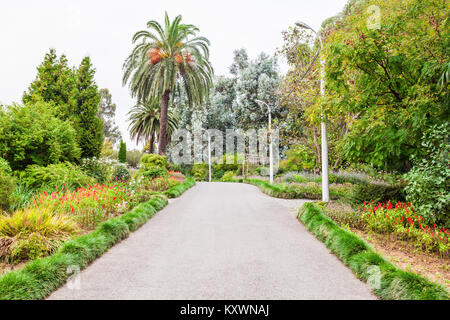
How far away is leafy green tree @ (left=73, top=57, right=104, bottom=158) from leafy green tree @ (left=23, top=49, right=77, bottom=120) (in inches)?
31.0

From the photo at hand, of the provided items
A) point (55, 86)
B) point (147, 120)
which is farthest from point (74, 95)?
point (147, 120)

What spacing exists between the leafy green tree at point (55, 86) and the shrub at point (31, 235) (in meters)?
11.2

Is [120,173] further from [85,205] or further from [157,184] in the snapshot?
[85,205]

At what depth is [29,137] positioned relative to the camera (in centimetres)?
1148

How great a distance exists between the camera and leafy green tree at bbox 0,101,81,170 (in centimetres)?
1123

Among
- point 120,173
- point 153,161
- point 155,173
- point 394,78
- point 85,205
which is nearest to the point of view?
point 85,205

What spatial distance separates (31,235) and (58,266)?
1.31 meters

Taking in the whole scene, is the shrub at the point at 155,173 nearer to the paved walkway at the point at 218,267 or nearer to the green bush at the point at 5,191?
the paved walkway at the point at 218,267

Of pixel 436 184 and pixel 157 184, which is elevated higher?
pixel 436 184

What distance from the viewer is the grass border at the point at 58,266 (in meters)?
3.78

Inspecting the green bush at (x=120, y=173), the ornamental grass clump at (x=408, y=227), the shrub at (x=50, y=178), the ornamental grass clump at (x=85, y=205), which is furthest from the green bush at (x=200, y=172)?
the ornamental grass clump at (x=408, y=227)

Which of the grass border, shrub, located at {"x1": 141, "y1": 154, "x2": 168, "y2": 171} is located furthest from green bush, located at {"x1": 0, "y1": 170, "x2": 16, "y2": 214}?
shrub, located at {"x1": 141, "y1": 154, "x2": 168, "y2": 171}

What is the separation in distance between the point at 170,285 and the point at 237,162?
1446 inches

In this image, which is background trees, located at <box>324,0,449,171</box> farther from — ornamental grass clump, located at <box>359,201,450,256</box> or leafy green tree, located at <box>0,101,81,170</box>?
leafy green tree, located at <box>0,101,81,170</box>
